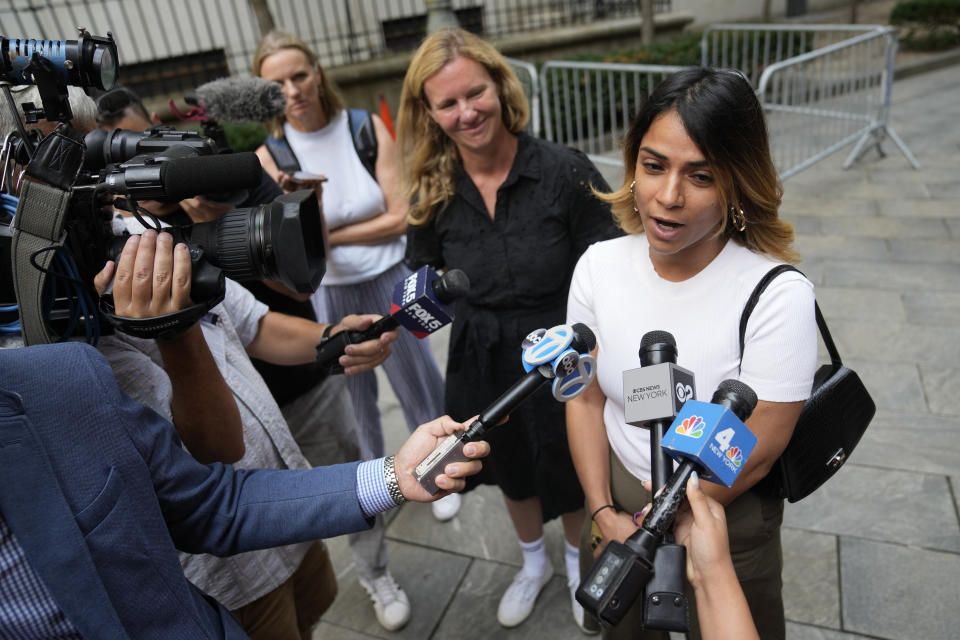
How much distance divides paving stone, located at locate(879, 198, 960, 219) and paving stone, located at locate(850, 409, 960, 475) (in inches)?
116

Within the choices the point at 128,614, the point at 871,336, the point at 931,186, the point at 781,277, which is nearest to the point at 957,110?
the point at 931,186

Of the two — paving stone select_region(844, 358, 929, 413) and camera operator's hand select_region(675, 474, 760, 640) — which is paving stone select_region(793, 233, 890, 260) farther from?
camera operator's hand select_region(675, 474, 760, 640)

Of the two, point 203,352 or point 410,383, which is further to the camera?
point 410,383

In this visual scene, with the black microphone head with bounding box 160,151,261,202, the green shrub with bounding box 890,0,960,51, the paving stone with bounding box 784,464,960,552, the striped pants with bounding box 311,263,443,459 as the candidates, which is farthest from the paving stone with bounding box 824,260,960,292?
the green shrub with bounding box 890,0,960,51

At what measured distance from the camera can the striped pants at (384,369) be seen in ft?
10.1

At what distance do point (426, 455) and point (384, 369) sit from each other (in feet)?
5.63

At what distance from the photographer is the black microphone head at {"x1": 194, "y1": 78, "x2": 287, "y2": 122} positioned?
2.43 meters

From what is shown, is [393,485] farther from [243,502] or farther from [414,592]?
[414,592]

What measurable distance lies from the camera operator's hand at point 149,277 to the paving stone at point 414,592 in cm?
194

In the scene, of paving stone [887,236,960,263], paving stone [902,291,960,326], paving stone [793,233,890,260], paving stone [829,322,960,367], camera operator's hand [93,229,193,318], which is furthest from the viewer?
paving stone [793,233,890,260]

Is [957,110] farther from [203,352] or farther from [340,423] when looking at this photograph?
[203,352]

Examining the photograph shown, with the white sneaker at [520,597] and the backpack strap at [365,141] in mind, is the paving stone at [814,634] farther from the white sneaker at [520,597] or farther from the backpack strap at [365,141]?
the backpack strap at [365,141]

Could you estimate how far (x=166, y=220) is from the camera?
150 cm

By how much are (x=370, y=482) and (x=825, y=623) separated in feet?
6.27
